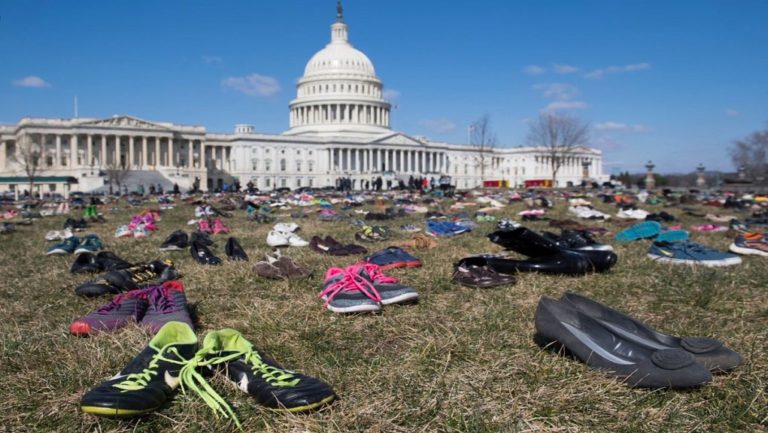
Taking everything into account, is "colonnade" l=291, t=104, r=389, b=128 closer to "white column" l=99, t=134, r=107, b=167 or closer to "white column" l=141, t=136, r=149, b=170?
"white column" l=141, t=136, r=149, b=170

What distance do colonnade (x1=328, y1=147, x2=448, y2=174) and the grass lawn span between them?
3789 inches

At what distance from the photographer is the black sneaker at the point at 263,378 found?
2480 millimetres

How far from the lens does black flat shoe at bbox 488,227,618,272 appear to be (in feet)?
19.9

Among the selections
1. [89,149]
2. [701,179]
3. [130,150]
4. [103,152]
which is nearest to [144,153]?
[130,150]

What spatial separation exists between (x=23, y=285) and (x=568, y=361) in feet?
20.0

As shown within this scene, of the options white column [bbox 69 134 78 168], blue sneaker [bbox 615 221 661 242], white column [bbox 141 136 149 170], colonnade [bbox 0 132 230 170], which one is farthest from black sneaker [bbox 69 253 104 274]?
white column [bbox 141 136 149 170]

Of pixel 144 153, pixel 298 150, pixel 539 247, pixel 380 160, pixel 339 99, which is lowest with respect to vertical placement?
pixel 539 247

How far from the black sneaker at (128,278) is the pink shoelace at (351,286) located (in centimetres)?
229

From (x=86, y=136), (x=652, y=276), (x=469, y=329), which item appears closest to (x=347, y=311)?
(x=469, y=329)

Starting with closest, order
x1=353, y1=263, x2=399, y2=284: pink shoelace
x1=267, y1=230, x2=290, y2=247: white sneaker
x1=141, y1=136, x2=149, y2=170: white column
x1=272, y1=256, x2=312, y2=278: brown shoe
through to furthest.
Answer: x1=353, y1=263, x2=399, y2=284: pink shoelace < x1=272, y1=256, x2=312, y2=278: brown shoe < x1=267, y1=230, x2=290, y2=247: white sneaker < x1=141, y1=136, x2=149, y2=170: white column

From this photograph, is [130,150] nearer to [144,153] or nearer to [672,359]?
[144,153]

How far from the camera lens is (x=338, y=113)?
109 metres

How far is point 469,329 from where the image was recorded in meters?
3.82

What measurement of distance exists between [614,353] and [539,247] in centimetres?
321
